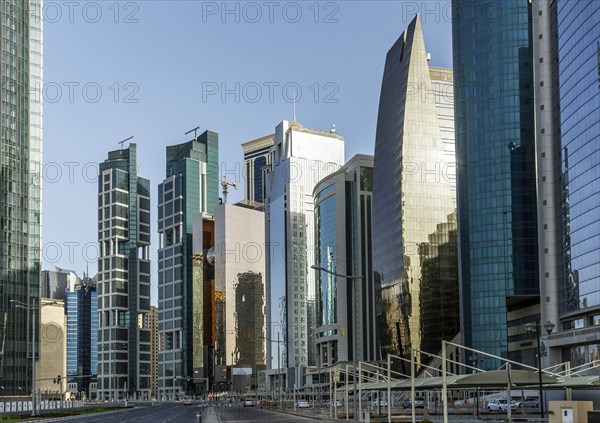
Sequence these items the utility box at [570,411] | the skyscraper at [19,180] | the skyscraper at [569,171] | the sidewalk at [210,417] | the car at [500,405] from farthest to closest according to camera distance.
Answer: the skyscraper at [19,180]
the skyscraper at [569,171]
the car at [500,405]
the sidewalk at [210,417]
the utility box at [570,411]

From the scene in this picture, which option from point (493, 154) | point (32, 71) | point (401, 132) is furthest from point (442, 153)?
point (32, 71)

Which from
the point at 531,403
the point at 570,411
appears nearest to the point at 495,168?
the point at 531,403

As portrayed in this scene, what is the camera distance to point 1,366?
15962 centimetres

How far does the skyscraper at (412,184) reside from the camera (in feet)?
616

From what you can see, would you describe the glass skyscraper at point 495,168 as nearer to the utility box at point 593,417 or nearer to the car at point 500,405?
the car at point 500,405

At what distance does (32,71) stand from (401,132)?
74.3 metres

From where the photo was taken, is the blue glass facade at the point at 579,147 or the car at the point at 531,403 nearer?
the blue glass facade at the point at 579,147

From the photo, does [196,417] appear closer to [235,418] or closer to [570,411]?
[235,418]

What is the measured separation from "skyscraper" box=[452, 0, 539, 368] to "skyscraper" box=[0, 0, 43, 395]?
78381 mm

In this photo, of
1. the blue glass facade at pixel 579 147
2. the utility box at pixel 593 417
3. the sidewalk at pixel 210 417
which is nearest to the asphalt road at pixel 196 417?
the sidewalk at pixel 210 417

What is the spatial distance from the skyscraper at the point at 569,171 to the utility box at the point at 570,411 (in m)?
66.6

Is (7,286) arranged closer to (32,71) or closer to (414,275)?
(32,71)

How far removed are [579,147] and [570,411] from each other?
76.3m

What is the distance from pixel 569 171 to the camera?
11419 cm
